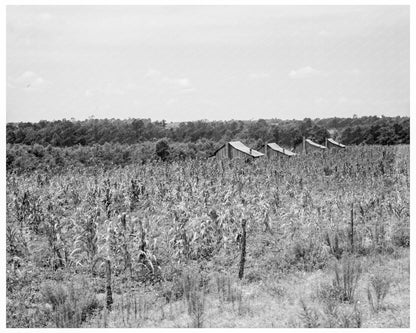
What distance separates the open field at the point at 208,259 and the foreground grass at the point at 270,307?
0.02 meters

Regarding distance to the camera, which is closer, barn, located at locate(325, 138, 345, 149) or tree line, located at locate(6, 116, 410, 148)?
barn, located at locate(325, 138, 345, 149)

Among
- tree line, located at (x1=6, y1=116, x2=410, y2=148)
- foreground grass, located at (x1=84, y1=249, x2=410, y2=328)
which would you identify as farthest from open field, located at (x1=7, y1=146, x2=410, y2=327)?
tree line, located at (x1=6, y1=116, x2=410, y2=148)

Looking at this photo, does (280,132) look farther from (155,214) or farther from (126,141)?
(155,214)

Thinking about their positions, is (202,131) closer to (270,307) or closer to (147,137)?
(147,137)

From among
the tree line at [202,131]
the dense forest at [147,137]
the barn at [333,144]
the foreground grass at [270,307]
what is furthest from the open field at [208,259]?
the tree line at [202,131]

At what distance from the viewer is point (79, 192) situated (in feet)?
34.2

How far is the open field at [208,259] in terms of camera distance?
197 inches

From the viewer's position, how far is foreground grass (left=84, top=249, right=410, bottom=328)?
4699 millimetres

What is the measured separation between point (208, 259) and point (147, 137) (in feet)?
195

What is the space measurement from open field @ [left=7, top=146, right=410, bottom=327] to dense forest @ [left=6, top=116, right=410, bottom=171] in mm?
22482

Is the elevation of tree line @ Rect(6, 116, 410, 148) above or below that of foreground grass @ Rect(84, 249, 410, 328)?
above

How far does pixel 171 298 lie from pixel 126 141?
59.1m

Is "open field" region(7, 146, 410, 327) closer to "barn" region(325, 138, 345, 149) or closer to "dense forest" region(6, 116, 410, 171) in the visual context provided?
"dense forest" region(6, 116, 410, 171)

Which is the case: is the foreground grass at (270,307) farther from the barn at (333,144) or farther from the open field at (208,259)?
the barn at (333,144)
